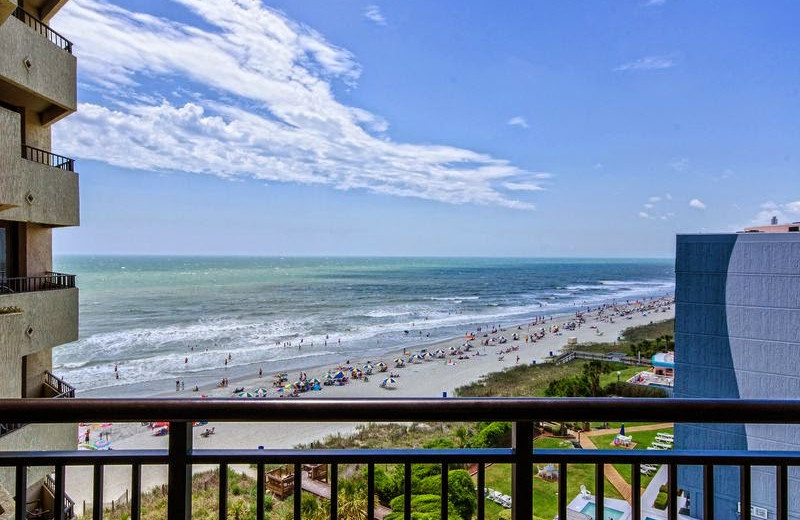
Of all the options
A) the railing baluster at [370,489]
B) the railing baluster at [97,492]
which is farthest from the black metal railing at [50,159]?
the railing baluster at [370,489]

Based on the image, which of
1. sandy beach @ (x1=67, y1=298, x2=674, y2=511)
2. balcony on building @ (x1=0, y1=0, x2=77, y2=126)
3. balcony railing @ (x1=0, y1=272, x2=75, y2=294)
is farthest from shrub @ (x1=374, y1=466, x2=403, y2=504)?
balcony on building @ (x1=0, y1=0, x2=77, y2=126)

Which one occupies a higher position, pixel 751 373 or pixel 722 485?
pixel 751 373

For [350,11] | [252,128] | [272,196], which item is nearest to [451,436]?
[350,11]

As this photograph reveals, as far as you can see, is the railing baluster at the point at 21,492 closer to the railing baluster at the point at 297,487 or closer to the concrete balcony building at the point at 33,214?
the railing baluster at the point at 297,487

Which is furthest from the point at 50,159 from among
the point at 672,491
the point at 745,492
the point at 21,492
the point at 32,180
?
the point at 745,492

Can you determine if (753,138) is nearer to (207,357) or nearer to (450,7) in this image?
(450,7)

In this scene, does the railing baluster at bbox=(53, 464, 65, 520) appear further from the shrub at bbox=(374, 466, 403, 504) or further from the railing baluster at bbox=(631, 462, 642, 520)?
the shrub at bbox=(374, 466, 403, 504)
